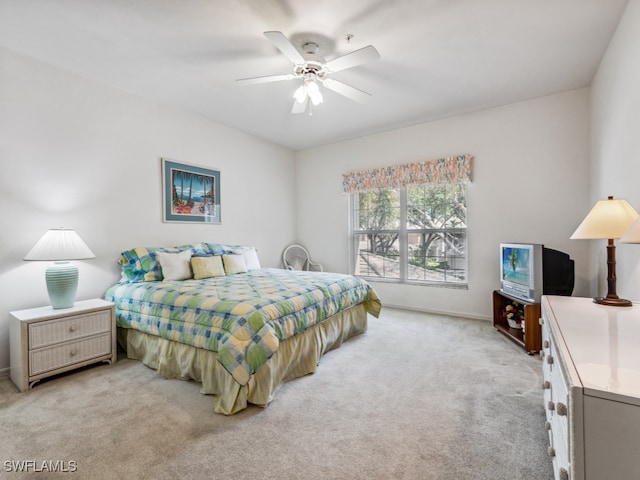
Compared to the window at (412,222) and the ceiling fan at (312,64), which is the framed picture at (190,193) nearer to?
the ceiling fan at (312,64)

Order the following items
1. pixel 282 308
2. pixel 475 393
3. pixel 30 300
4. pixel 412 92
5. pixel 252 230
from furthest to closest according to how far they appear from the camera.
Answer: pixel 252 230
pixel 412 92
pixel 30 300
pixel 282 308
pixel 475 393

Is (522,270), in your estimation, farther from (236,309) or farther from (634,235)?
(236,309)

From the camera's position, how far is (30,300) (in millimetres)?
2627

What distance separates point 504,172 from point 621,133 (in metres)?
1.46

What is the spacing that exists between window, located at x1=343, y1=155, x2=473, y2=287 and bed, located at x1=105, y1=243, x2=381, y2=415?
50.8 inches

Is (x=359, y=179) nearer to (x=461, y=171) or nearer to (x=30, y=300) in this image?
(x=461, y=171)

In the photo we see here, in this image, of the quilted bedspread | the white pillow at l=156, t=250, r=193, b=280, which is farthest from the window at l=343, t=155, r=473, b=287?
the white pillow at l=156, t=250, r=193, b=280

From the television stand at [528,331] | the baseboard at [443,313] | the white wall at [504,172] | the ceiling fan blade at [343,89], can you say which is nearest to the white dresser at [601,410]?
the television stand at [528,331]

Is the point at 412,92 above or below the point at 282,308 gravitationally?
above

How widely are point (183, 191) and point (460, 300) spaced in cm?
382

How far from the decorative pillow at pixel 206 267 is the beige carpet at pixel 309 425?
994mm

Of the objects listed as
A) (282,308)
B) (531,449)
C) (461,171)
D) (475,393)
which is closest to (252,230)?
(282,308)

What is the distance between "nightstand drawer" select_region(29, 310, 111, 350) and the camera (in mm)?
2275

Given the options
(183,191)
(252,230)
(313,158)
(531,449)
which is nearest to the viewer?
(531,449)
